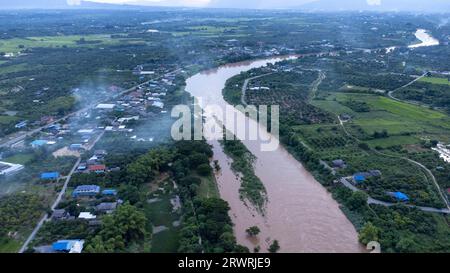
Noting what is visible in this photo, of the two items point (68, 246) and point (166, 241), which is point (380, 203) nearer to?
point (166, 241)

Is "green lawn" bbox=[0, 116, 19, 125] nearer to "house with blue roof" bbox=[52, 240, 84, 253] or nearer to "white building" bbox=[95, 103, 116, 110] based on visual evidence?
"white building" bbox=[95, 103, 116, 110]

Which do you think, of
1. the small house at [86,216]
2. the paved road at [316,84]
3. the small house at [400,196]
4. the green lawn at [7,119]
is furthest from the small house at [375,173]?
the green lawn at [7,119]

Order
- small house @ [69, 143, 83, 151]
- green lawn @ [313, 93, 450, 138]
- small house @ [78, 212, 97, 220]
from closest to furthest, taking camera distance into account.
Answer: small house @ [78, 212, 97, 220]
small house @ [69, 143, 83, 151]
green lawn @ [313, 93, 450, 138]

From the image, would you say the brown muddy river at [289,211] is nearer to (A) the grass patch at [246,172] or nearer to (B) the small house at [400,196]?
(A) the grass patch at [246,172]

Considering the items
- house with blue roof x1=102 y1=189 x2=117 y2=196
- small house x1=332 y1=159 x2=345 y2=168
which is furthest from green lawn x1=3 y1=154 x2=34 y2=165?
small house x1=332 y1=159 x2=345 y2=168

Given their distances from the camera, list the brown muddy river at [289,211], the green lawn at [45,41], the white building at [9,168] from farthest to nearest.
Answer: the green lawn at [45,41]
the white building at [9,168]
the brown muddy river at [289,211]

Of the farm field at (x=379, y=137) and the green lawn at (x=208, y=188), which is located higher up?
the farm field at (x=379, y=137)
